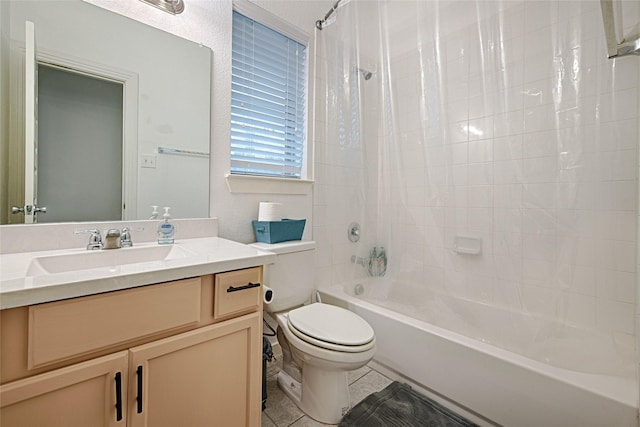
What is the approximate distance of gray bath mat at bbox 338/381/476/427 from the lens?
4.24ft

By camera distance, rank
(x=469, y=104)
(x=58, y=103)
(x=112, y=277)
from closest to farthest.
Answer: (x=112, y=277) < (x=58, y=103) < (x=469, y=104)

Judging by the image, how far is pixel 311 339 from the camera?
48.6 inches

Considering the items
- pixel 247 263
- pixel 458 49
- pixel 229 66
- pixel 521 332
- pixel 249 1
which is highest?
pixel 249 1

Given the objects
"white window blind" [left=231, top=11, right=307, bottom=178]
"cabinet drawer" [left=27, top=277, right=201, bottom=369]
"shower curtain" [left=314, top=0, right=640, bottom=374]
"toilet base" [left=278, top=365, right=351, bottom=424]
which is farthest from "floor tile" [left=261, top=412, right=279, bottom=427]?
"white window blind" [left=231, top=11, right=307, bottom=178]

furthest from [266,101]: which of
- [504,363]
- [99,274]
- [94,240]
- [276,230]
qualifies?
[504,363]

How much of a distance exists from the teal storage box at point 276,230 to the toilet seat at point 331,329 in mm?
420

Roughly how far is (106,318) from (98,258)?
1.34 ft

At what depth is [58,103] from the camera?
1078 millimetres

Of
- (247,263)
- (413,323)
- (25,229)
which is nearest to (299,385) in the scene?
(413,323)

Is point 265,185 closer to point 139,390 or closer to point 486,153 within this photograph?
point 139,390

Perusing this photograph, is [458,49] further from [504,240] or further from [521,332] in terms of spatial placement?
[521,332]

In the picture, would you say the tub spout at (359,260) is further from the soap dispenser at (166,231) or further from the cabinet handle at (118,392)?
the cabinet handle at (118,392)

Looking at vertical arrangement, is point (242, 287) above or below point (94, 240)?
below

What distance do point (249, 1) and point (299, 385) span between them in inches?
85.5
